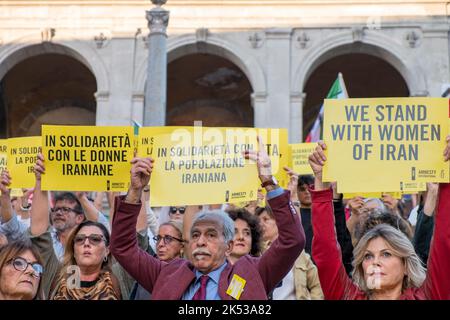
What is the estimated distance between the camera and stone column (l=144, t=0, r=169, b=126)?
14891 mm

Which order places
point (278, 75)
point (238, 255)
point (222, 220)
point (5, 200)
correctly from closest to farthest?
point (222, 220) < point (238, 255) < point (5, 200) < point (278, 75)

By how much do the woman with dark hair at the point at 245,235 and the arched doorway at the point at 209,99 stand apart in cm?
1911

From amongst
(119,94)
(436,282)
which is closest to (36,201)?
(436,282)

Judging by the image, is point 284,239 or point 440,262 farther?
point 284,239

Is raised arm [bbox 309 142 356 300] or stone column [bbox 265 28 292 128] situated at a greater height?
stone column [bbox 265 28 292 128]

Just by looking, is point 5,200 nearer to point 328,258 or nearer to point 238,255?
point 238,255

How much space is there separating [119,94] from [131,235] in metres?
15.1

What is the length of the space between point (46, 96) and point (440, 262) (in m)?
23.2

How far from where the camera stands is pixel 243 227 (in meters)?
6.03

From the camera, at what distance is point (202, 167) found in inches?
231

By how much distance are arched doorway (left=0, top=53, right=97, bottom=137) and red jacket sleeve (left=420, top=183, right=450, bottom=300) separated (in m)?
21.6

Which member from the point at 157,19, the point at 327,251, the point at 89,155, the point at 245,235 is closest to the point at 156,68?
the point at 157,19

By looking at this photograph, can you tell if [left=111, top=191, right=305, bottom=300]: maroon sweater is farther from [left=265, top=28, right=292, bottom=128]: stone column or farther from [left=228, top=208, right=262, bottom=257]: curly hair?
[left=265, top=28, right=292, bottom=128]: stone column

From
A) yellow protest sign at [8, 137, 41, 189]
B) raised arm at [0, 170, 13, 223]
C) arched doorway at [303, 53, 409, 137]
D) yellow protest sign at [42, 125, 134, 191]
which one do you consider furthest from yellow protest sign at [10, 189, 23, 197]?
arched doorway at [303, 53, 409, 137]
